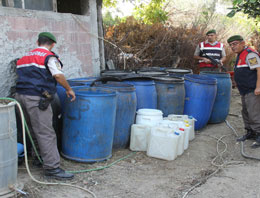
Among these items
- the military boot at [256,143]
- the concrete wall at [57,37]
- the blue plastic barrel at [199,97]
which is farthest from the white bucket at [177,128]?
the concrete wall at [57,37]

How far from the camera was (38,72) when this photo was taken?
3393mm

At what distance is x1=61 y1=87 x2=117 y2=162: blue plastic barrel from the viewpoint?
3.87 metres

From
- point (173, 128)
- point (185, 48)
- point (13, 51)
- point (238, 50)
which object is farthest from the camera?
point (185, 48)

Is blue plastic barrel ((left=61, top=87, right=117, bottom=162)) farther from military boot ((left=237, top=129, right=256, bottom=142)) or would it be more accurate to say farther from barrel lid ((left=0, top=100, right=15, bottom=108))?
military boot ((left=237, top=129, right=256, bottom=142))

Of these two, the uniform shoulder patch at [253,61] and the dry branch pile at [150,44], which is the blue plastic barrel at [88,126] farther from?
the dry branch pile at [150,44]

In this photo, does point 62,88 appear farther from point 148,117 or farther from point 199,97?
point 199,97

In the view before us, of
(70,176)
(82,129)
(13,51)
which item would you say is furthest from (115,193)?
(13,51)

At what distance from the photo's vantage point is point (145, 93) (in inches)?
201

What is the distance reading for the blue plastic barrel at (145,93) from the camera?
200 inches

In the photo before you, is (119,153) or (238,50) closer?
(119,153)

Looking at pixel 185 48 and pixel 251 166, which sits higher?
pixel 185 48

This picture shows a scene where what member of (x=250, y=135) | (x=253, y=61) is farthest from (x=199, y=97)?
(x=253, y=61)

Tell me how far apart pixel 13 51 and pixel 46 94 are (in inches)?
48.2

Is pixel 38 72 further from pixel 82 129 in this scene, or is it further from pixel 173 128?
pixel 173 128
